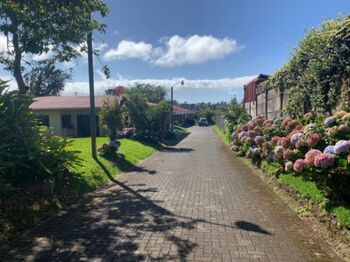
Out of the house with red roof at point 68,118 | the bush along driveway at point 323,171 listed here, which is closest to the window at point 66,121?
the house with red roof at point 68,118

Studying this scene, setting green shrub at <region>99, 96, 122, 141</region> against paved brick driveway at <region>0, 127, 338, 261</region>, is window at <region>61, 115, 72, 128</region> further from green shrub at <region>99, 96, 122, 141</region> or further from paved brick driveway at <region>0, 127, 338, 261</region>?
paved brick driveway at <region>0, 127, 338, 261</region>

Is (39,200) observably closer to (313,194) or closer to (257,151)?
(313,194)

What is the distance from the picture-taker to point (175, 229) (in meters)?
6.08

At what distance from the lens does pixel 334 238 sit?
18.1 feet

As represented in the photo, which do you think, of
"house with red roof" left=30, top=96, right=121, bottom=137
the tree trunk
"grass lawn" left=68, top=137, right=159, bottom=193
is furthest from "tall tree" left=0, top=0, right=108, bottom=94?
"house with red roof" left=30, top=96, right=121, bottom=137

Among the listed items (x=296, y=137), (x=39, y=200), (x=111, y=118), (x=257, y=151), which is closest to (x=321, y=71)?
(x=296, y=137)

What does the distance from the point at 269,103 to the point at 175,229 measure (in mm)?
11824

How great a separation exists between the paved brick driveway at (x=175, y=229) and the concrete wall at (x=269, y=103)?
223 inches

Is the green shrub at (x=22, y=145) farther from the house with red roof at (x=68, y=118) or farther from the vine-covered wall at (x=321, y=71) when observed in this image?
the house with red roof at (x=68, y=118)

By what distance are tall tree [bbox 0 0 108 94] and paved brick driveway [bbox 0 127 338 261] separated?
168 inches

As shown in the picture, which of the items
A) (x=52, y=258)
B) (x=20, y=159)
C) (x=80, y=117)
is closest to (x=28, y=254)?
(x=52, y=258)

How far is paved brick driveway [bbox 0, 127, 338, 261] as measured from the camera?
16.5 feet

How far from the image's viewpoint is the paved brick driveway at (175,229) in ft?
16.5

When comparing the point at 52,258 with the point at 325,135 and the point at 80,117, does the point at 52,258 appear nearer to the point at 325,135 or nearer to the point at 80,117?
the point at 325,135
